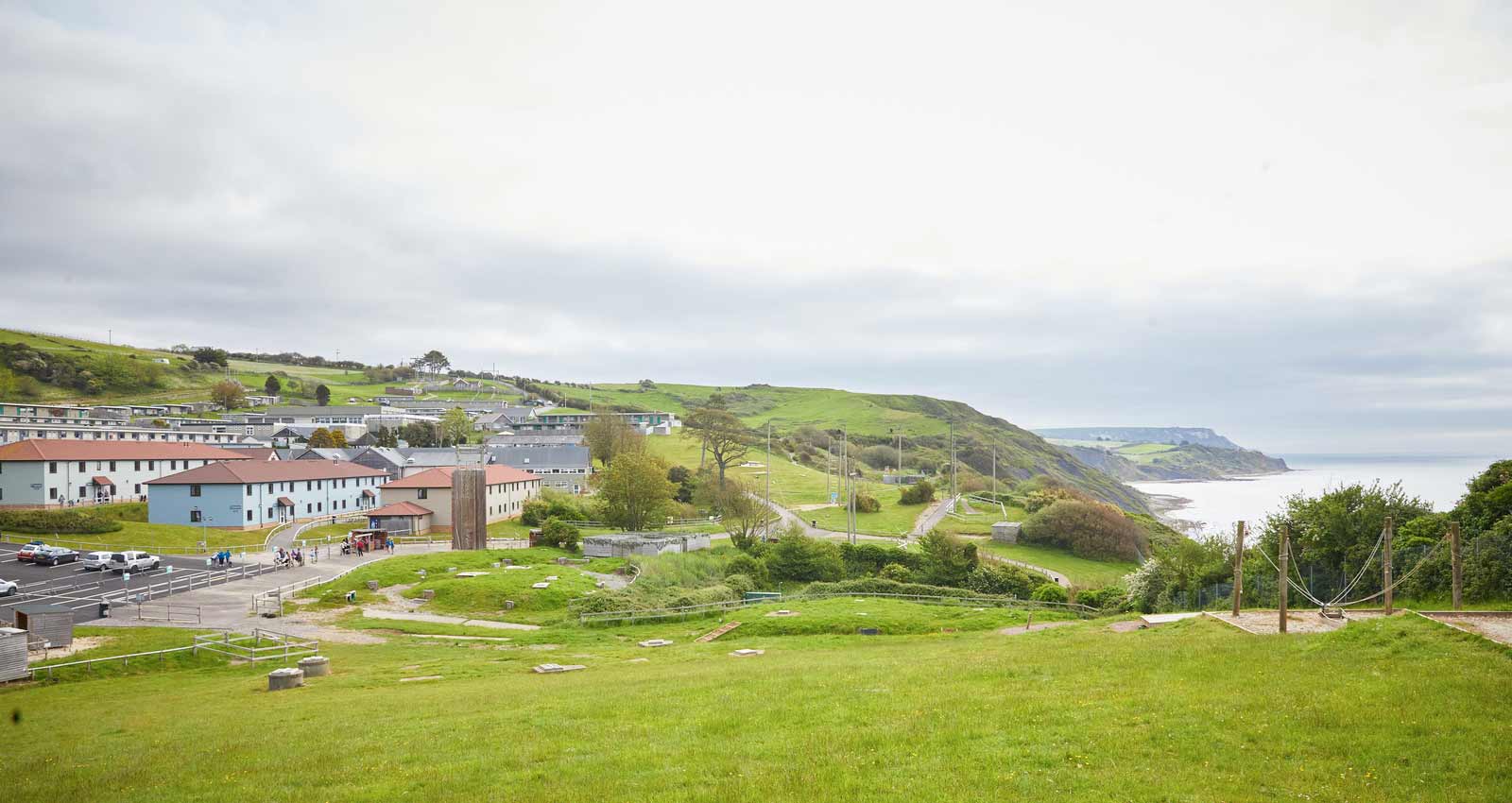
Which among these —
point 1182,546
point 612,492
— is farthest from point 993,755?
point 612,492

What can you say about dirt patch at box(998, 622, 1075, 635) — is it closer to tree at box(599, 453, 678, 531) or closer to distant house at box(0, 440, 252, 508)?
tree at box(599, 453, 678, 531)

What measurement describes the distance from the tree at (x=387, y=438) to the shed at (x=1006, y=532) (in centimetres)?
8054

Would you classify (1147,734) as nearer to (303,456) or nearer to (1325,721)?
(1325,721)

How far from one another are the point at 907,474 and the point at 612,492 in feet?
212

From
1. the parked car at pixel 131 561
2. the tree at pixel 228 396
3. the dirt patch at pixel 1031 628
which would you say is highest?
the tree at pixel 228 396

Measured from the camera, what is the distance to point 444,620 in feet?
121

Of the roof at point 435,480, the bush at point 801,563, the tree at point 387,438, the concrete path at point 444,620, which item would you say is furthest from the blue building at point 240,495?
the bush at point 801,563

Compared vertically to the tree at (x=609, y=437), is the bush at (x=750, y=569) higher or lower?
lower

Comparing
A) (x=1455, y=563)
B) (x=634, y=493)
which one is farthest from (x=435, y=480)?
(x=1455, y=563)

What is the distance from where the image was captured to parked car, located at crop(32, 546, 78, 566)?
45906mm

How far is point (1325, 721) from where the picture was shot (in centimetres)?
1106

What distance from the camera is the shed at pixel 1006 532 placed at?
64.1m

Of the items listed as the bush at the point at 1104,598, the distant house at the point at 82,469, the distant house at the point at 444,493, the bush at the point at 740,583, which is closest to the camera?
the bush at the point at 1104,598

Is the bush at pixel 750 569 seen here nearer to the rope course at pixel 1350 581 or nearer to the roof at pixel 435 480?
the rope course at pixel 1350 581
